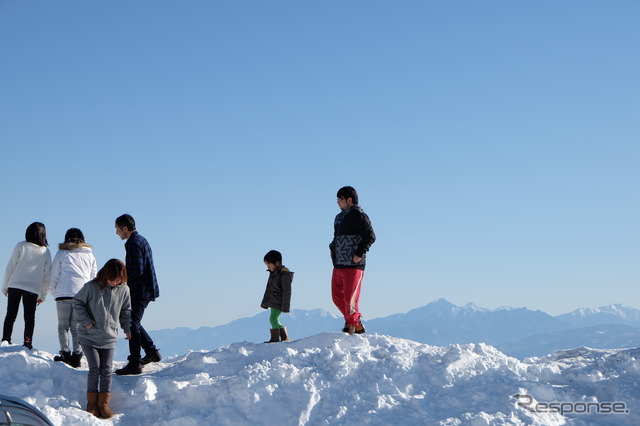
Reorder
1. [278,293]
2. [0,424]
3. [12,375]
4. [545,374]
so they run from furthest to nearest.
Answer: [278,293] < [545,374] < [12,375] < [0,424]

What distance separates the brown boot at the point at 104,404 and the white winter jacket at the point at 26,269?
10.3 ft

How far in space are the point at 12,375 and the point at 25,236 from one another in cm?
270

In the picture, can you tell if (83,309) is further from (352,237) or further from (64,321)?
(352,237)

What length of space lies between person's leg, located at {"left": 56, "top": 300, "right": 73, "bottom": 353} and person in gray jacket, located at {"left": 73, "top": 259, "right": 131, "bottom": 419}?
1953mm

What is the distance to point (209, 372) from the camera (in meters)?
9.52

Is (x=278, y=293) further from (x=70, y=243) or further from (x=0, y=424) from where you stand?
(x=0, y=424)

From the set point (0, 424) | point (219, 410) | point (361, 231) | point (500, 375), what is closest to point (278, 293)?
point (361, 231)

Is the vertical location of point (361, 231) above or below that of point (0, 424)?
above

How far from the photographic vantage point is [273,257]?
1134 cm

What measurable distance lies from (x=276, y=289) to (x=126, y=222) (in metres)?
3.15

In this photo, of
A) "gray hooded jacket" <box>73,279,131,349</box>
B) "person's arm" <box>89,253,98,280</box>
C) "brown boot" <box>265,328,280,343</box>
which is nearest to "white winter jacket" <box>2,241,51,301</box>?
"person's arm" <box>89,253,98,280</box>

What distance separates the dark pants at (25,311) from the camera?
10156 mm

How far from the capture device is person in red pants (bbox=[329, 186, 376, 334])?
10.2 metres

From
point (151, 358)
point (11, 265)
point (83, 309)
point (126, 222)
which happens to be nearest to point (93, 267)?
point (11, 265)
